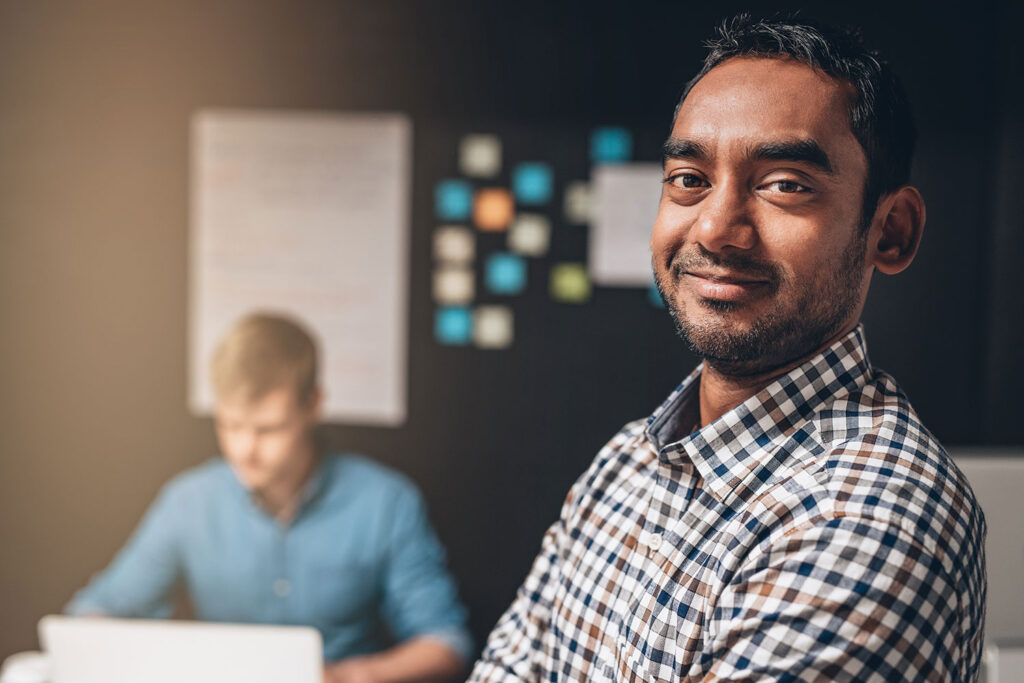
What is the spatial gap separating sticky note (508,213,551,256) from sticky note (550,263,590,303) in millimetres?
76

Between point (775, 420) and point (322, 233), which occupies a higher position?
point (322, 233)

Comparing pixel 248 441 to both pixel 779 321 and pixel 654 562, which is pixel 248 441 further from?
pixel 779 321

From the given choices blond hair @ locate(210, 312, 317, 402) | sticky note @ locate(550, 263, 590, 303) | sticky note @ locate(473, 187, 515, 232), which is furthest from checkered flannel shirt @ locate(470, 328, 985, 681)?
blond hair @ locate(210, 312, 317, 402)

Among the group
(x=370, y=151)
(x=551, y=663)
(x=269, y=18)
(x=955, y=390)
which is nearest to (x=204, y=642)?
(x=551, y=663)

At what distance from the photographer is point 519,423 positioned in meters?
2.67

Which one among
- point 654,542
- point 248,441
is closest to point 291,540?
point 248,441

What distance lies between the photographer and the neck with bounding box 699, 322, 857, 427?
110cm

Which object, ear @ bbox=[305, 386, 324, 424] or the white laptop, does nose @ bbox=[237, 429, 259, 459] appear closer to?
ear @ bbox=[305, 386, 324, 424]

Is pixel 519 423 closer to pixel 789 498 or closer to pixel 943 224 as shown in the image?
pixel 943 224

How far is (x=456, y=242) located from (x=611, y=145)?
0.55 m

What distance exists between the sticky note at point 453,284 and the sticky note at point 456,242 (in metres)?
0.03

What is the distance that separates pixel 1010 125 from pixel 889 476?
1.96 metres

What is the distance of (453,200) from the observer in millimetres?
2660

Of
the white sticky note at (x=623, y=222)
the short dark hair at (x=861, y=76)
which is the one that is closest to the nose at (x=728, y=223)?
the short dark hair at (x=861, y=76)
